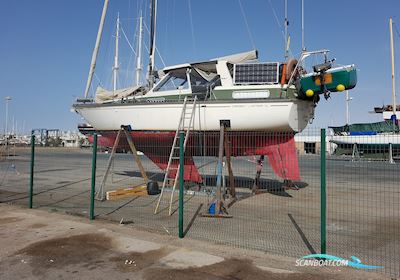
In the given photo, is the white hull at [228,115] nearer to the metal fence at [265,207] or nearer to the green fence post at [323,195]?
the metal fence at [265,207]

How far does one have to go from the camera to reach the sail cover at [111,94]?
13.4 m

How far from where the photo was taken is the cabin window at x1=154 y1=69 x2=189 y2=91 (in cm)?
1208

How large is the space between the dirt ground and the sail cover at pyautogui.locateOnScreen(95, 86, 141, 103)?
7.36 m

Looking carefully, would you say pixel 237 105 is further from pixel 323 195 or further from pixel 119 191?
pixel 323 195

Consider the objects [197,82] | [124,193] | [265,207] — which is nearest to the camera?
[265,207]

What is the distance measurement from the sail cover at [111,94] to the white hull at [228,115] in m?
0.85

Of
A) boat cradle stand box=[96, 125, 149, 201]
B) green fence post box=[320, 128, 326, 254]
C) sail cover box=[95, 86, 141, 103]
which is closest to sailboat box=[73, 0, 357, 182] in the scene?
boat cradle stand box=[96, 125, 149, 201]

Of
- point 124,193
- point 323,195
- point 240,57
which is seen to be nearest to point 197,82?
point 240,57

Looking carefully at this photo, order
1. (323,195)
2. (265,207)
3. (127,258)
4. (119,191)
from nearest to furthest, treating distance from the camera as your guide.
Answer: (127,258), (323,195), (265,207), (119,191)

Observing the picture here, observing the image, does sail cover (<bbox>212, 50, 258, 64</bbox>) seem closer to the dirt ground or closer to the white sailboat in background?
the white sailboat in background

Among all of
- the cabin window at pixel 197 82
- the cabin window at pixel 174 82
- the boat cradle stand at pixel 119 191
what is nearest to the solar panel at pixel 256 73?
the cabin window at pixel 197 82

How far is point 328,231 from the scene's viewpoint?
23.1ft

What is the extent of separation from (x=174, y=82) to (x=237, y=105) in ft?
8.78

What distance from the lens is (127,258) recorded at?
5.14 meters
